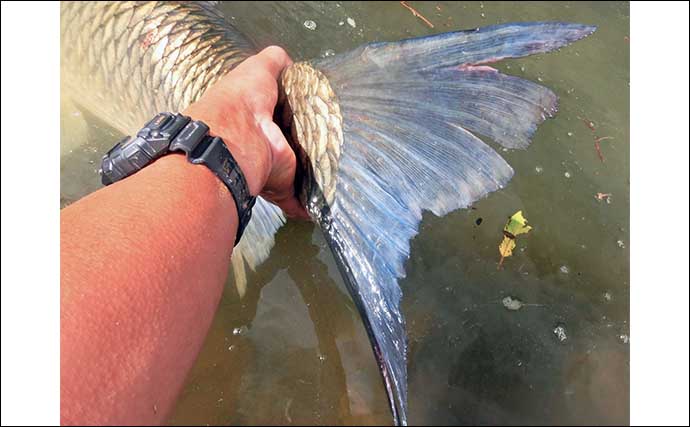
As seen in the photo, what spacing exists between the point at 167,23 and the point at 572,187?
143cm

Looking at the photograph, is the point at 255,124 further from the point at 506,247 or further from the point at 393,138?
the point at 506,247

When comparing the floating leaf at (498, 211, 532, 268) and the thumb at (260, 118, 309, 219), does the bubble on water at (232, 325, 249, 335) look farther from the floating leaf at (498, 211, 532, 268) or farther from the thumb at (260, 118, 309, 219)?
the floating leaf at (498, 211, 532, 268)

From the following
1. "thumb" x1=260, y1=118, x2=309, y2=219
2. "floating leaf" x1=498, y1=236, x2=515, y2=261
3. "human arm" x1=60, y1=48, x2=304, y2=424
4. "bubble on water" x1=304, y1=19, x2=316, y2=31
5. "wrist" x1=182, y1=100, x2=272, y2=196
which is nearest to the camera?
"human arm" x1=60, y1=48, x2=304, y2=424

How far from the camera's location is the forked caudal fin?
1189 mm

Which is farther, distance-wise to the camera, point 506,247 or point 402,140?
point 506,247

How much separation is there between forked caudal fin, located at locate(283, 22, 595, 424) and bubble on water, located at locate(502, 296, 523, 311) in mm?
495

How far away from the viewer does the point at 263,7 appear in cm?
234

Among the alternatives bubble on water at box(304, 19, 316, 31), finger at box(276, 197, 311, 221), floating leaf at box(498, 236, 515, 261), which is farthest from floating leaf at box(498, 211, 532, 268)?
bubble on water at box(304, 19, 316, 31)

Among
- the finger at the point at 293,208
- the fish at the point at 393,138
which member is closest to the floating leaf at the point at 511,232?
the fish at the point at 393,138

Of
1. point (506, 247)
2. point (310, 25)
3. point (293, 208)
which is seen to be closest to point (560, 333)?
point (506, 247)

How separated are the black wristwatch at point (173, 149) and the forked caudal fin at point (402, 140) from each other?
0.30 m

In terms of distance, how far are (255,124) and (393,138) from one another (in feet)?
1.23

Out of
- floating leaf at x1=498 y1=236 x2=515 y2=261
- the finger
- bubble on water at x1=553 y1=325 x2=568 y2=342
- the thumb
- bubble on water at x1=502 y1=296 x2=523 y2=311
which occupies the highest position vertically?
the thumb

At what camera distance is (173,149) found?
1.16 m
